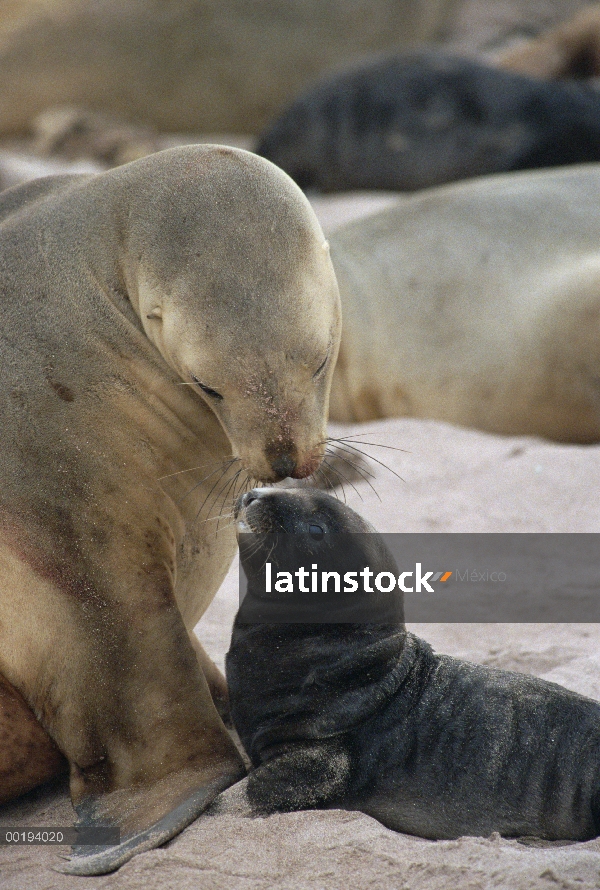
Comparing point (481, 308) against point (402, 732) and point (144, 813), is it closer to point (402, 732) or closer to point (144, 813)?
point (402, 732)

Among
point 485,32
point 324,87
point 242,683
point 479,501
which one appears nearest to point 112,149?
point 324,87

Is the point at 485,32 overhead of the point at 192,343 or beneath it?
beneath

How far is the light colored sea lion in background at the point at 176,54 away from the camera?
13398mm

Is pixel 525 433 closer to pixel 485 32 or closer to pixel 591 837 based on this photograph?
pixel 591 837

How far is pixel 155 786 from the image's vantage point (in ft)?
9.17

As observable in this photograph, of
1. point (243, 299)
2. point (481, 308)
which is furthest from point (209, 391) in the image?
point (481, 308)

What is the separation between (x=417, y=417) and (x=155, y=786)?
12.0ft

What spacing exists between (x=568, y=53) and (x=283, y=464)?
1065 centimetres

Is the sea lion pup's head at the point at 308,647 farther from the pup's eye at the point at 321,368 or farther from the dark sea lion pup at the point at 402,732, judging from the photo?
the pup's eye at the point at 321,368

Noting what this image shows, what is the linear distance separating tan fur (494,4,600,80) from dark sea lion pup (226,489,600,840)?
9964mm

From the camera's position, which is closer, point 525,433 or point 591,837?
point 591,837

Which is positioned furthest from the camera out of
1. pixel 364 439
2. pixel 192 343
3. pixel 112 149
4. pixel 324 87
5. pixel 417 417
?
pixel 112 149

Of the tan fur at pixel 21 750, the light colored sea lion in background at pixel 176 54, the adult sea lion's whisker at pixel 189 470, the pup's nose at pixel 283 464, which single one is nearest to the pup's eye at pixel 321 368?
the pup's nose at pixel 283 464

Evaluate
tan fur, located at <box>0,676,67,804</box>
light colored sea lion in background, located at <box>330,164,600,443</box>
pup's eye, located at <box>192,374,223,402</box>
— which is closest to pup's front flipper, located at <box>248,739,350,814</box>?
tan fur, located at <box>0,676,67,804</box>
